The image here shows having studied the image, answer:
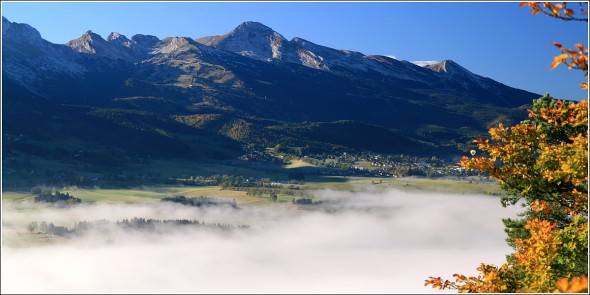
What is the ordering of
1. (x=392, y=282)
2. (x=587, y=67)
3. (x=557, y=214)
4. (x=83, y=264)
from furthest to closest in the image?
1. (x=392, y=282)
2. (x=83, y=264)
3. (x=557, y=214)
4. (x=587, y=67)

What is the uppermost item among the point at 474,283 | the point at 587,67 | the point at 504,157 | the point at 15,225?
the point at 587,67

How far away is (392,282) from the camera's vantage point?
619ft

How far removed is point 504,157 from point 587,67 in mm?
10091

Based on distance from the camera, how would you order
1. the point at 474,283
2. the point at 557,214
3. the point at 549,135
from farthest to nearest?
the point at 557,214 < the point at 549,135 < the point at 474,283

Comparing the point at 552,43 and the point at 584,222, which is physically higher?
the point at 552,43

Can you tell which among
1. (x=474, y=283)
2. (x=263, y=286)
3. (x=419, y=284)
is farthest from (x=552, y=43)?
(x=419, y=284)

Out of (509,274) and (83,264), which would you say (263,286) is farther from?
(509,274)

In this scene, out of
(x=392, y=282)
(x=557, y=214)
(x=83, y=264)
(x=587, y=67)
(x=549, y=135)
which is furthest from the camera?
(x=392, y=282)

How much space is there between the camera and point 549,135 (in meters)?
23.4

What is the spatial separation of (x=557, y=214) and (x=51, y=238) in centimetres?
18261

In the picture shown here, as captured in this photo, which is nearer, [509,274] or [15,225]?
[509,274]

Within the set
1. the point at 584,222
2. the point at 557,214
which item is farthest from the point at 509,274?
the point at 557,214

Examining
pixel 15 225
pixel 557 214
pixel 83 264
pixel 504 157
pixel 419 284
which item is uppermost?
pixel 504 157

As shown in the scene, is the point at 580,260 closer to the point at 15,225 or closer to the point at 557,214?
the point at 557,214
